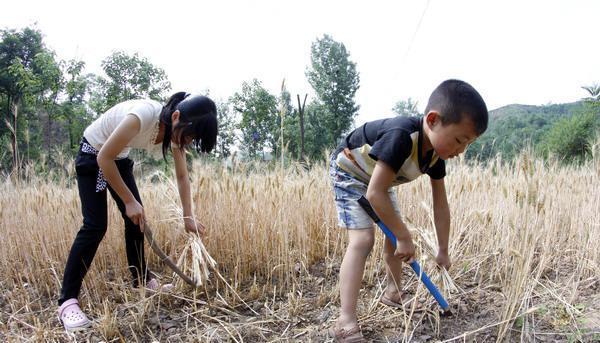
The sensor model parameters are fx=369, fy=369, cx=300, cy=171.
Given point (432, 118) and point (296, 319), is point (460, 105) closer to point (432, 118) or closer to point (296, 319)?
point (432, 118)

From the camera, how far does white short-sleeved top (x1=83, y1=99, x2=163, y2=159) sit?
1.74 metres

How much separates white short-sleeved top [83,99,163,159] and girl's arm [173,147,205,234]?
0.12 meters

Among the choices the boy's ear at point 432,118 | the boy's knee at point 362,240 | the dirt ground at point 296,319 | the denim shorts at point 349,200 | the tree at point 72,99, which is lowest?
the dirt ground at point 296,319

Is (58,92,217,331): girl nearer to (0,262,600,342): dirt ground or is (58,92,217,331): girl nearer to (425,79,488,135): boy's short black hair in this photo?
(0,262,600,342): dirt ground

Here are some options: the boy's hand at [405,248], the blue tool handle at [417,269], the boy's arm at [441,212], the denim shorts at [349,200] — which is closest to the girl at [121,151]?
the denim shorts at [349,200]

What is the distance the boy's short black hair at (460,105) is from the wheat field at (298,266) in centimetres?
44

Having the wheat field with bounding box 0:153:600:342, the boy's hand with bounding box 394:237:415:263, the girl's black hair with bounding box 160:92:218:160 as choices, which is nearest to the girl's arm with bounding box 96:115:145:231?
the girl's black hair with bounding box 160:92:218:160

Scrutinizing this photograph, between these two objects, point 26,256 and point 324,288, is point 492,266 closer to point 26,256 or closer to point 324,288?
point 324,288

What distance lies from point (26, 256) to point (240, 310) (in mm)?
1427

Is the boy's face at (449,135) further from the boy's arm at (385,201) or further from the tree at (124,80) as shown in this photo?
the tree at (124,80)

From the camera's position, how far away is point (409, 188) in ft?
9.31

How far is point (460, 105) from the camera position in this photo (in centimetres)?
123

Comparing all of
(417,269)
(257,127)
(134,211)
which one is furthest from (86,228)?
(257,127)

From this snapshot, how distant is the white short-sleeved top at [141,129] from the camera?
68.4 inches
